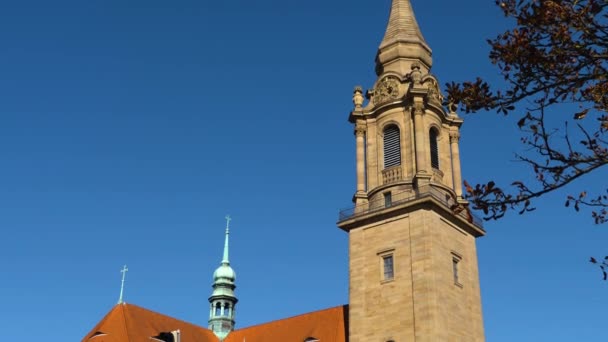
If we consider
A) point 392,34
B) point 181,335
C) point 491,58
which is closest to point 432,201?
point 392,34

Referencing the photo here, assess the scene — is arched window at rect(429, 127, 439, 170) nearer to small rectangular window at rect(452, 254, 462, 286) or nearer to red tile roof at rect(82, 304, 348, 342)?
small rectangular window at rect(452, 254, 462, 286)

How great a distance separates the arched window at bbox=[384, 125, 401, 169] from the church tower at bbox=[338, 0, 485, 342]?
0.18 ft

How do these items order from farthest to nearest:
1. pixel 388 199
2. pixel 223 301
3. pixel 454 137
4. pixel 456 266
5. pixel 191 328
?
pixel 223 301 → pixel 191 328 → pixel 454 137 → pixel 388 199 → pixel 456 266

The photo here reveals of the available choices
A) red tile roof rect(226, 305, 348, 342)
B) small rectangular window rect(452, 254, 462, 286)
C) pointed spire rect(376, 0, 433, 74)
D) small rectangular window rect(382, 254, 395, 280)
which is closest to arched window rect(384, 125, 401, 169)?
pointed spire rect(376, 0, 433, 74)

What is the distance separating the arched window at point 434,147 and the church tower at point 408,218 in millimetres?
62

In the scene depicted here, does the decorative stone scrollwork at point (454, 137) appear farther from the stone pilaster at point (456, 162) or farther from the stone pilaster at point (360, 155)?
the stone pilaster at point (360, 155)

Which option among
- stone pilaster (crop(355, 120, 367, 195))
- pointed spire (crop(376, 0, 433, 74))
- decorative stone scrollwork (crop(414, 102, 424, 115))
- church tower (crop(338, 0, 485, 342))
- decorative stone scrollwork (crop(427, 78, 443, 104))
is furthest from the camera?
pointed spire (crop(376, 0, 433, 74))

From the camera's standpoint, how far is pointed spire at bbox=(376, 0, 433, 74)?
42.8 m

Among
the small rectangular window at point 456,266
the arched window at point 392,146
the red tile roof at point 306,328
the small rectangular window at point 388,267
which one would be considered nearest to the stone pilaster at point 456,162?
the arched window at point 392,146

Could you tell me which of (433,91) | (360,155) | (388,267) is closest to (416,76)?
(433,91)

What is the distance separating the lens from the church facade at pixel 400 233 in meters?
35.1

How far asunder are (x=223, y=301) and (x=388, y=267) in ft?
69.9

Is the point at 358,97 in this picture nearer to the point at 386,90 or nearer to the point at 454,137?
the point at 386,90

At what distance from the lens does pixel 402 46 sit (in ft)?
141
